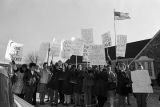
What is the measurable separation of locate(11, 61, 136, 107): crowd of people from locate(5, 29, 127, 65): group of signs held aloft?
57.7 inches

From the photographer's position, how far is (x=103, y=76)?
9.27m

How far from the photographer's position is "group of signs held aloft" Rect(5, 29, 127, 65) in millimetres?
11531

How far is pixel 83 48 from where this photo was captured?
A: 12648mm

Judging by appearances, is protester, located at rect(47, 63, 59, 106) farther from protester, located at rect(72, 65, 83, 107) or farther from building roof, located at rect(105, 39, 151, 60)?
building roof, located at rect(105, 39, 151, 60)

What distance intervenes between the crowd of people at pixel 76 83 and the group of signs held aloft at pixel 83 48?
1465 mm

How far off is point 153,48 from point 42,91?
614 inches

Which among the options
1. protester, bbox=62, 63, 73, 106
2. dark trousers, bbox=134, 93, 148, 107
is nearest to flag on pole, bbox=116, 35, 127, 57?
protester, bbox=62, 63, 73, 106

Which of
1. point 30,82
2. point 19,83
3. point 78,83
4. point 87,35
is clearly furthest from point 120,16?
point 19,83

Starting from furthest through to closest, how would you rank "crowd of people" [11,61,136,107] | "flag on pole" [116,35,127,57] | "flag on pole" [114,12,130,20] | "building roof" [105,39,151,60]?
"building roof" [105,39,151,60], "flag on pole" [114,12,130,20], "flag on pole" [116,35,127,57], "crowd of people" [11,61,136,107]

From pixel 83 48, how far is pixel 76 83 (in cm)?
305

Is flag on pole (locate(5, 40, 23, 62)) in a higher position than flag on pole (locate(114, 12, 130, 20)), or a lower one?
lower

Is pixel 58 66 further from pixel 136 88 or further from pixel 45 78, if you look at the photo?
pixel 136 88

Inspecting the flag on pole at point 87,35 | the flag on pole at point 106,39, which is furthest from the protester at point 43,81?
the flag on pole at point 106,39

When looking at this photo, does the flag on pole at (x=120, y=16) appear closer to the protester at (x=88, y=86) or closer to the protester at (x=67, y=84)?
the protester at (x=67, y=84)
